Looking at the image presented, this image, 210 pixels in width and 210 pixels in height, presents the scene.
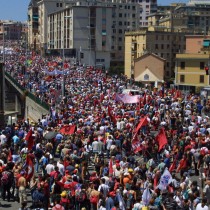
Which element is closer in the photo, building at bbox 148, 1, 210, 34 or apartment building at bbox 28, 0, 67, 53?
building at bbox 148, 1, 210, 34

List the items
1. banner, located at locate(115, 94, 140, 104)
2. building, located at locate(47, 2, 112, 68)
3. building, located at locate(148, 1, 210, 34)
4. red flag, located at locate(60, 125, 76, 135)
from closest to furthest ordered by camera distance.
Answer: red flag, located at locate(60, 125, 76, 135)
banner, located at locate(115, 94, 140, 104)
building, located at locate(47, 2, 112, 68)
building, located at locate(148, 1, 210, 34)

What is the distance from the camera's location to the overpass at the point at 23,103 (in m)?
49.8

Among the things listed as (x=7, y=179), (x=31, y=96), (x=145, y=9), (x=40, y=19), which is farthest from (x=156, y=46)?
(x=145, y=9)

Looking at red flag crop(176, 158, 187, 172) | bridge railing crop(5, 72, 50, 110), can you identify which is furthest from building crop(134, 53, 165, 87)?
red flag crop(176, 158, 187, 172)

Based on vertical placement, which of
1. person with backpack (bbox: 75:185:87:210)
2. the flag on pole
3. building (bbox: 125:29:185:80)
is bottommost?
person with backpack (bbox: 75:185:87:210)

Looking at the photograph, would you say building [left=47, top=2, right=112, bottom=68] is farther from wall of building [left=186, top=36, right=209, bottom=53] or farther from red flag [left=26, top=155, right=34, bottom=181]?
red flag [left=26, top=155, right=34, bottom=181]

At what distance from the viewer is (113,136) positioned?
1025 inches

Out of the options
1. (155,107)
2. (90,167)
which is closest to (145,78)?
(155,107)

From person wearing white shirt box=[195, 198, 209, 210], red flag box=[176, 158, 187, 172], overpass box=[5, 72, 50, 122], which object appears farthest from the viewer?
overpass box=[5, 72, 50, 122]

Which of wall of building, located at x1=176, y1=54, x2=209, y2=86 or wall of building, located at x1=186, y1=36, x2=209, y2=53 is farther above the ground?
wall of building, located at x1=186, y1=36, x2=209, y2=53

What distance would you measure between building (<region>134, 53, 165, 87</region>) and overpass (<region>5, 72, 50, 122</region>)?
55.4 ft

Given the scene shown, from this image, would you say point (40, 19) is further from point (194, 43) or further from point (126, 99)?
point (126, 99)

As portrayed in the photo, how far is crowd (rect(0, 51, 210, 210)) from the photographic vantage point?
16781 millimetres

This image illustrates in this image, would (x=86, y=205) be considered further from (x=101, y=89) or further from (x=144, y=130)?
(x=101, y=89)
